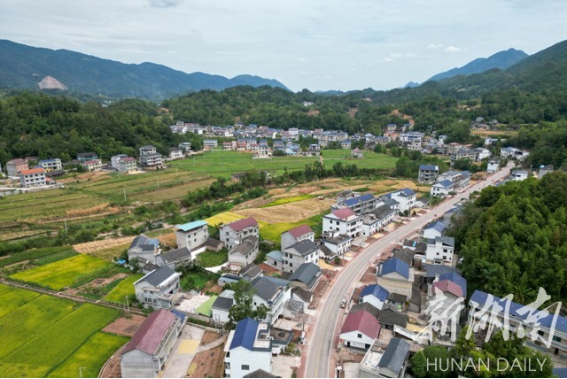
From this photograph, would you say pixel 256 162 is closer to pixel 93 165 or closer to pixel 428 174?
pixel 93 165

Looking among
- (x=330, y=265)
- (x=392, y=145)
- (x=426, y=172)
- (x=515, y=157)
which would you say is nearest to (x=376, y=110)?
(x=392, y=145)

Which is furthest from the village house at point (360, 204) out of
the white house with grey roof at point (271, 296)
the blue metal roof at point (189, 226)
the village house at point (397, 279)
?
the white house with grey roof at point (271, 296)

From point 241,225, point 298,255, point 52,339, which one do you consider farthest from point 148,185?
point 52,339

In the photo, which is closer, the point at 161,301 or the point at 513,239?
the point at 161,301

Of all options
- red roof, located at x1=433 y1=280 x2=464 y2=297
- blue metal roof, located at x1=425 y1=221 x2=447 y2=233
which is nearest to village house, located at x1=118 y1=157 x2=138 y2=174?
blue metal roof, located at x1=425 y1=221 x2=447 y2=233

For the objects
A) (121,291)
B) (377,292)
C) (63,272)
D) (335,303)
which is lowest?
(335,303)

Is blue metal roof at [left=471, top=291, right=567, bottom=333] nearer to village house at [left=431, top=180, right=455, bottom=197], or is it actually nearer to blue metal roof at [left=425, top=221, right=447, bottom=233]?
blue metal roof at [left=425, top=221, right=447, bottom=233]

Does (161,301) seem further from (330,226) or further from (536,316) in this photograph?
(536,316)
